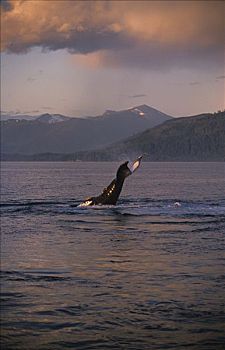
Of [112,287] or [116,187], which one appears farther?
[116,187]

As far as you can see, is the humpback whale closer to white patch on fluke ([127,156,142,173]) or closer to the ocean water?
white patch on fluke ([127,156,142,173])

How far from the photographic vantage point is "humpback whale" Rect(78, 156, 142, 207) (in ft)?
148

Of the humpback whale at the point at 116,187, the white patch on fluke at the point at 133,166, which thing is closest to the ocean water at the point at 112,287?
the white patch on fluke at the point at 133,166

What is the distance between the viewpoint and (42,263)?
20984 mm

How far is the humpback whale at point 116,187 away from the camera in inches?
1775

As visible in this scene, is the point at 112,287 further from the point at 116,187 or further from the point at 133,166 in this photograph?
the point at 116,187

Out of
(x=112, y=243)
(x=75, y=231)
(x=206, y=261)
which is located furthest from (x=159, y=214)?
(x=206, y=261)

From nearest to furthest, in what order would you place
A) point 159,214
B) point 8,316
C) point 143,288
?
point 8,316 → point 143,288 → point 159,214

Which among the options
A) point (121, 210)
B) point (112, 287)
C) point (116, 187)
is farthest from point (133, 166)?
point (112, 287)

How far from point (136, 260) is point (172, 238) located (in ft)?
21.6

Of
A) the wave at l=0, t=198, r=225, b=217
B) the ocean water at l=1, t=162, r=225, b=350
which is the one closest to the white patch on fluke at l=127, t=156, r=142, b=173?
the wave at l=0, t=198, r=225, b=217

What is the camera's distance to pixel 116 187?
46406 mm

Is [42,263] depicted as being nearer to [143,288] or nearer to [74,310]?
[143,288]

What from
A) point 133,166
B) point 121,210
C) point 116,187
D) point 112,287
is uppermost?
point 133,166
